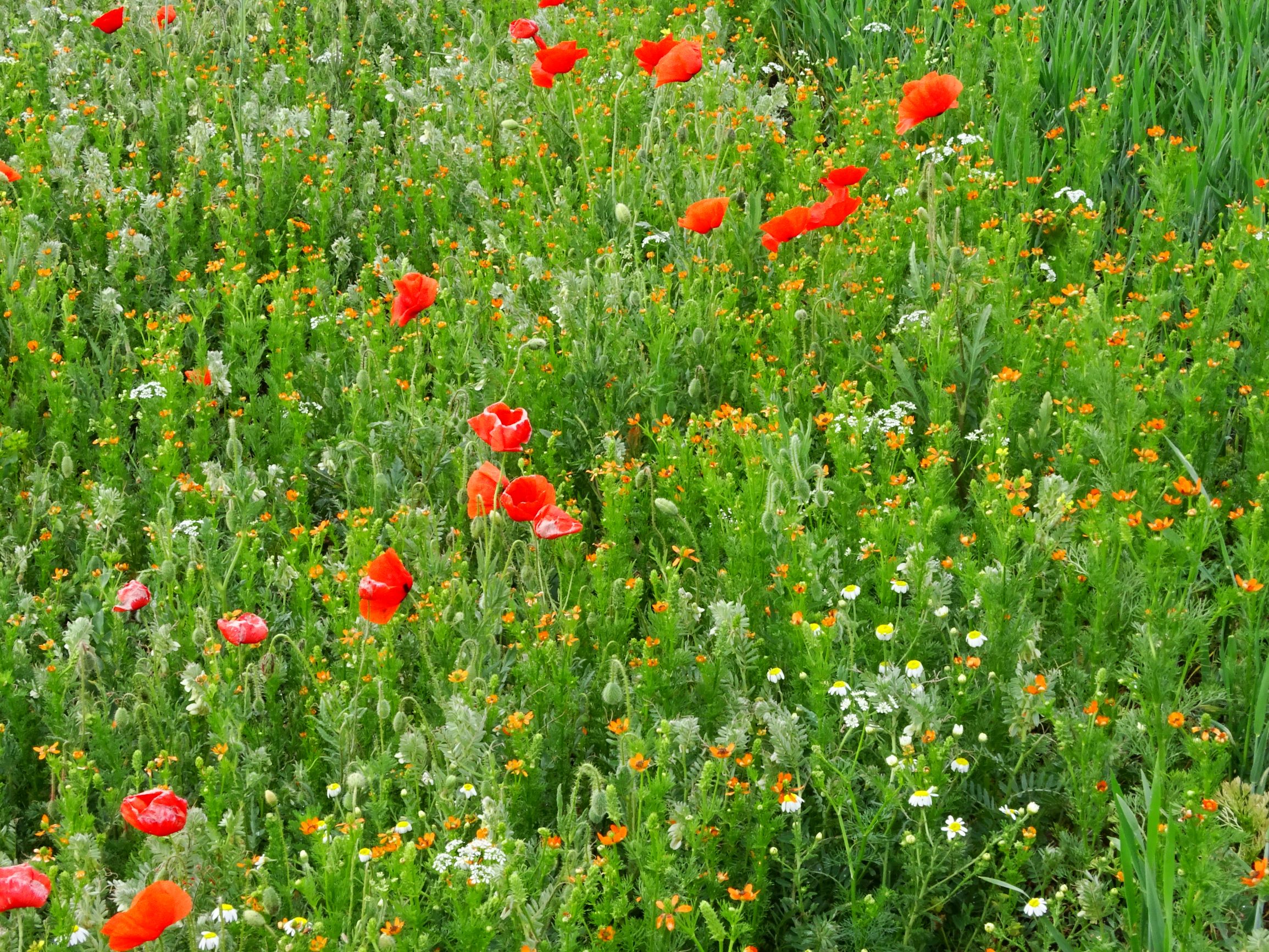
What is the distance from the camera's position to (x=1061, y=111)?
15.3 feet

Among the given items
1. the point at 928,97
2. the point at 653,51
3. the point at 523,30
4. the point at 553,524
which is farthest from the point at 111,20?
the point at 553,524

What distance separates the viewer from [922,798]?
2.19 m

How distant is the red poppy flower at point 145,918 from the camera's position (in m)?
1.84

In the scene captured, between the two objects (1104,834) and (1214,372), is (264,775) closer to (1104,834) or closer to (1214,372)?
(1104,834)

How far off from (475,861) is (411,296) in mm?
1740

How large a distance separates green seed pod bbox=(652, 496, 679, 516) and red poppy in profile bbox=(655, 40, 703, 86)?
5.43ft

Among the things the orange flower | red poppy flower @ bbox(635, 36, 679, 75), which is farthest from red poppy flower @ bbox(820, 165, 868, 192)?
the orange flower

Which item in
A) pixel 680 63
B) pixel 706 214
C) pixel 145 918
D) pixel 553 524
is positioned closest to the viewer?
pixel 145 918

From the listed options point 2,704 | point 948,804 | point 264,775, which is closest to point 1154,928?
point 948,804

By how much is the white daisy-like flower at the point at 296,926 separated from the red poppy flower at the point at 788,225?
214 centimetres

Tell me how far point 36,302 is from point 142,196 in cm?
86

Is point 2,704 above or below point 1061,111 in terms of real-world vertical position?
below

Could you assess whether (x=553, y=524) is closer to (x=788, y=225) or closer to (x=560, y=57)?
(x=788, y=225)

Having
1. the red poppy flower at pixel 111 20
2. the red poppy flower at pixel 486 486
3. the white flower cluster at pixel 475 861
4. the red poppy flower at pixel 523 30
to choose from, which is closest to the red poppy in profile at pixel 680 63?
the red poppy flower at pixel 523 30
